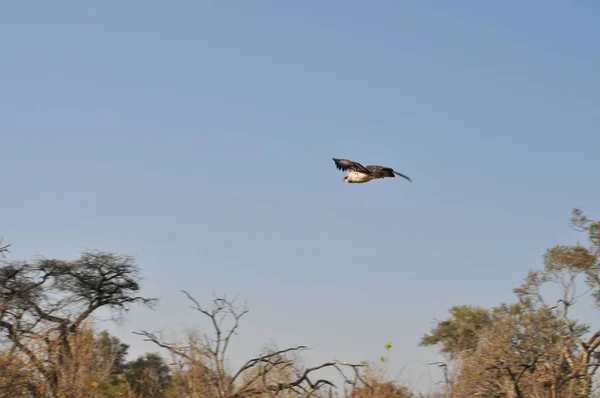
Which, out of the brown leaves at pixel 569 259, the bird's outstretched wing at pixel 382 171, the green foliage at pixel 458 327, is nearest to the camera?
the bird's outstretched wing at pixel 382 171

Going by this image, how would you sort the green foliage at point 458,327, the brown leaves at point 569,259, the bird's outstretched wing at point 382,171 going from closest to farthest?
1. the bird's outstretched wing at point 382,171
2. the brown leaves at point 569,259
3. the green foliage at point 458,327

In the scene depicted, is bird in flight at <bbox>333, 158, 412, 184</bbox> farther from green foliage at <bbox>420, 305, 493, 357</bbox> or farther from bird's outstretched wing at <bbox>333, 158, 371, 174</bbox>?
green foliage at <bbox>420, 305, 493, 357</bbox>

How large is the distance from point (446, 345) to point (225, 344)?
98.9ft

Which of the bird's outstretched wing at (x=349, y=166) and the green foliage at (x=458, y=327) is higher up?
the green foliage at (x=458, y=327)

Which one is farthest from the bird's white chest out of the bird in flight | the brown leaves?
the brown leaves

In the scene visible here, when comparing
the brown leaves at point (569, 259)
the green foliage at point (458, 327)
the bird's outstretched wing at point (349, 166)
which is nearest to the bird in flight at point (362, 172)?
the bird's outstretched wing at point (349, 166)

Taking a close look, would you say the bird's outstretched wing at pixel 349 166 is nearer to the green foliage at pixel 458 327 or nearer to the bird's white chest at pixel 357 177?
the bird's white chest at pixel 357 177

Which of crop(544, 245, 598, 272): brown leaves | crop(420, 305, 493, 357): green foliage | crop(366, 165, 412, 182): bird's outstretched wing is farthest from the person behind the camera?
crop(420, 305, 493, 357): green foliage

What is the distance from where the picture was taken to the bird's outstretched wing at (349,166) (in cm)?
1628

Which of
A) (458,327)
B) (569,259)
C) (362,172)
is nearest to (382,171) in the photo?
(362,172)

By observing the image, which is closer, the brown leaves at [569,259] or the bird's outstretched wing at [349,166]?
the bird's outstretched wing at [349,166]

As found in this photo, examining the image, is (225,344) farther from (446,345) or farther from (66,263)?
(446,345)

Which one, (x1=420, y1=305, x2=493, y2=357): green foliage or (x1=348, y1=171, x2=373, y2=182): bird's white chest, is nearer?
(x1=348, y1=171, x2=373, y2=182): bird's white chest

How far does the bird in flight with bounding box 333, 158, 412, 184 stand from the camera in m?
16.2
